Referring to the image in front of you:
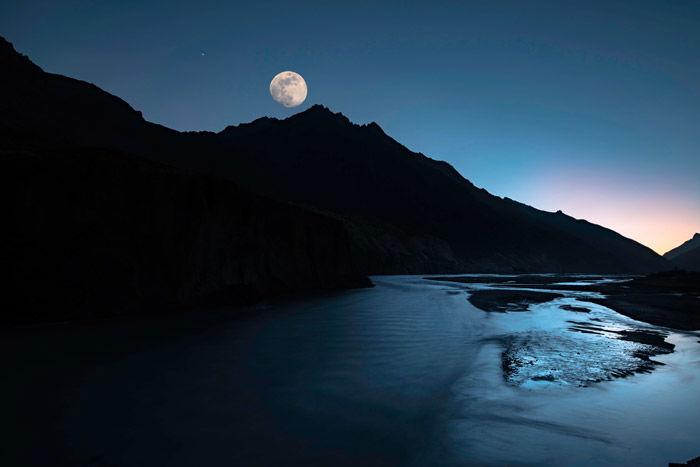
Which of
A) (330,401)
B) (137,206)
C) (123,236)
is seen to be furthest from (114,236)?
(330,401)

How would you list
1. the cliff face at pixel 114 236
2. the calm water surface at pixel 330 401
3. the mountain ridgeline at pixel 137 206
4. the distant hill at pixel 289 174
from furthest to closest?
the distant hill at pixel 289 174 → the mountain ridgeline at pixel 137 206 → the cliff face at pixel 114 236 → the calm water surface at pixel 330 401

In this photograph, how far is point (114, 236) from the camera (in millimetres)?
19734

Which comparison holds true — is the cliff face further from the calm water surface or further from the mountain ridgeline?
the calm water surface

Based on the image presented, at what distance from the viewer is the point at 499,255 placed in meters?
184

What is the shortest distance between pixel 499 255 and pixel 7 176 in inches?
7693

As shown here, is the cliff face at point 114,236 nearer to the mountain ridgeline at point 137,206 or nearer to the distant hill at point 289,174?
the mountain ridgeline at point 137,206

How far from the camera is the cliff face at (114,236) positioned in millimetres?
16328

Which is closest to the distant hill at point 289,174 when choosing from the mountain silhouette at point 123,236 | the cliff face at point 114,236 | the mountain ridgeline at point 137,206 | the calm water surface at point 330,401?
the mountain ridgeline at point 137,206

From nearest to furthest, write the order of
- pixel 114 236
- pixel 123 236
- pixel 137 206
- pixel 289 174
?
pixel 114 236, pixel 123 236, pixel 137 206, pixel 289 174

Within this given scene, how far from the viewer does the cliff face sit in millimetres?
16328

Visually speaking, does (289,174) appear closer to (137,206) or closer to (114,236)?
(137,206)

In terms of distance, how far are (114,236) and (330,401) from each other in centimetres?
1795

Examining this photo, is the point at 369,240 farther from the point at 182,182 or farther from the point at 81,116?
the point at 182,182

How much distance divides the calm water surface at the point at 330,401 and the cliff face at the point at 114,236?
2789mm
